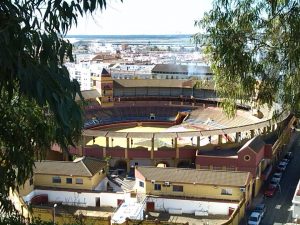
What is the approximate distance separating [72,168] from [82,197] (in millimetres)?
2425

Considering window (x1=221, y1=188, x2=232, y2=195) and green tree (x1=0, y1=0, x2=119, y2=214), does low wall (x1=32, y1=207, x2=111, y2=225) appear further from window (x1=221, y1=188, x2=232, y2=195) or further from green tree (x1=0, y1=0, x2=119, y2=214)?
green tree (x1=0, y1=0, x2=119, y2=214)

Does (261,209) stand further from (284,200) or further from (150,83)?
(150,83)

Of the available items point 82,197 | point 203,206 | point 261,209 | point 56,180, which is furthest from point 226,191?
point 56,180

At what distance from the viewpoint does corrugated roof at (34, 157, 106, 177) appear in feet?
89.4

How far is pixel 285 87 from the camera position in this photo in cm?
1229

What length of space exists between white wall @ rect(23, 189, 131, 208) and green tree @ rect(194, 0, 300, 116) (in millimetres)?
14489

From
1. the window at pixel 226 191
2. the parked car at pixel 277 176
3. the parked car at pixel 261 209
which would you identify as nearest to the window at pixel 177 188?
the window at pixel 226 191

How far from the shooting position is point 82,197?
26.2m

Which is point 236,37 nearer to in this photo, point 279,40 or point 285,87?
point 279,40

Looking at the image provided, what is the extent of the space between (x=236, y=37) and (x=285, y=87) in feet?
6.32

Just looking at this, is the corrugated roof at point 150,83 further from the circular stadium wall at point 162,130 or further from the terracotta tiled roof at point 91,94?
the terracotta tiled roof at point 91,94

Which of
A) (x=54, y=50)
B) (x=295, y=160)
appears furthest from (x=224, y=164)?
(x=54, y=50)

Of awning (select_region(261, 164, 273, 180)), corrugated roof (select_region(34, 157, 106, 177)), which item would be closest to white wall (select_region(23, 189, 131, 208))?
corrugated roof (select_region(34, 157, 106, 177))

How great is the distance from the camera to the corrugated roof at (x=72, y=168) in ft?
89.4
